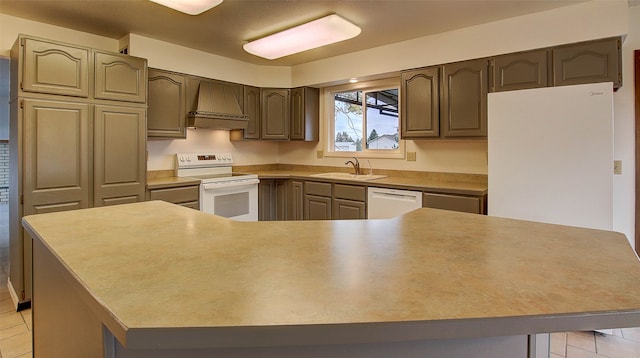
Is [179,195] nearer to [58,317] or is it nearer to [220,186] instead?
[220,186]

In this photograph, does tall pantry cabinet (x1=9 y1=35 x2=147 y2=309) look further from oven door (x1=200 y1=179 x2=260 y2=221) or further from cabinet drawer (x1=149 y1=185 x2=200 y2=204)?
oven door (x1=200 y1=179 x2=260 y2=221)

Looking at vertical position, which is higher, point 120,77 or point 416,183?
point 120,77

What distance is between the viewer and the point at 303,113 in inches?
178

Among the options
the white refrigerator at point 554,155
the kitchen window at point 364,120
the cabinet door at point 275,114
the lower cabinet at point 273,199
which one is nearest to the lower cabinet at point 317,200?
the lower cabinet at point 273,199

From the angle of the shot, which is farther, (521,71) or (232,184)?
(232,184)

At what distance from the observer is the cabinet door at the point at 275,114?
14.9ft

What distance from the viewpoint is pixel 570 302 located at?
686 millimetres

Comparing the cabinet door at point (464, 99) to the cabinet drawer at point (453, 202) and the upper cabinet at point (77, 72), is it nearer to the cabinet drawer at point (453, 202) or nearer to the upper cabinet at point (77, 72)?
the cabinet drawer at point (453, 202)

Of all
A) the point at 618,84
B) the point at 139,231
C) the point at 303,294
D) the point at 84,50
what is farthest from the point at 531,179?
the point at 84,50

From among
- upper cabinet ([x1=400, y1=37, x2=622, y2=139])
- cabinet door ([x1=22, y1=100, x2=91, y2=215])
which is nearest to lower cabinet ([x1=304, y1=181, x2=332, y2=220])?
upper cabinet ([x1=400, y1=37, x2=622, y2=139])

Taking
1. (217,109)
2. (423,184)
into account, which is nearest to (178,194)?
(217,109)

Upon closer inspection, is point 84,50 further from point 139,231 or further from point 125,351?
point 125,351

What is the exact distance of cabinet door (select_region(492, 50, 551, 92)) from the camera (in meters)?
2.77

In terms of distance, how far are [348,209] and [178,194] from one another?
1.80 metres
